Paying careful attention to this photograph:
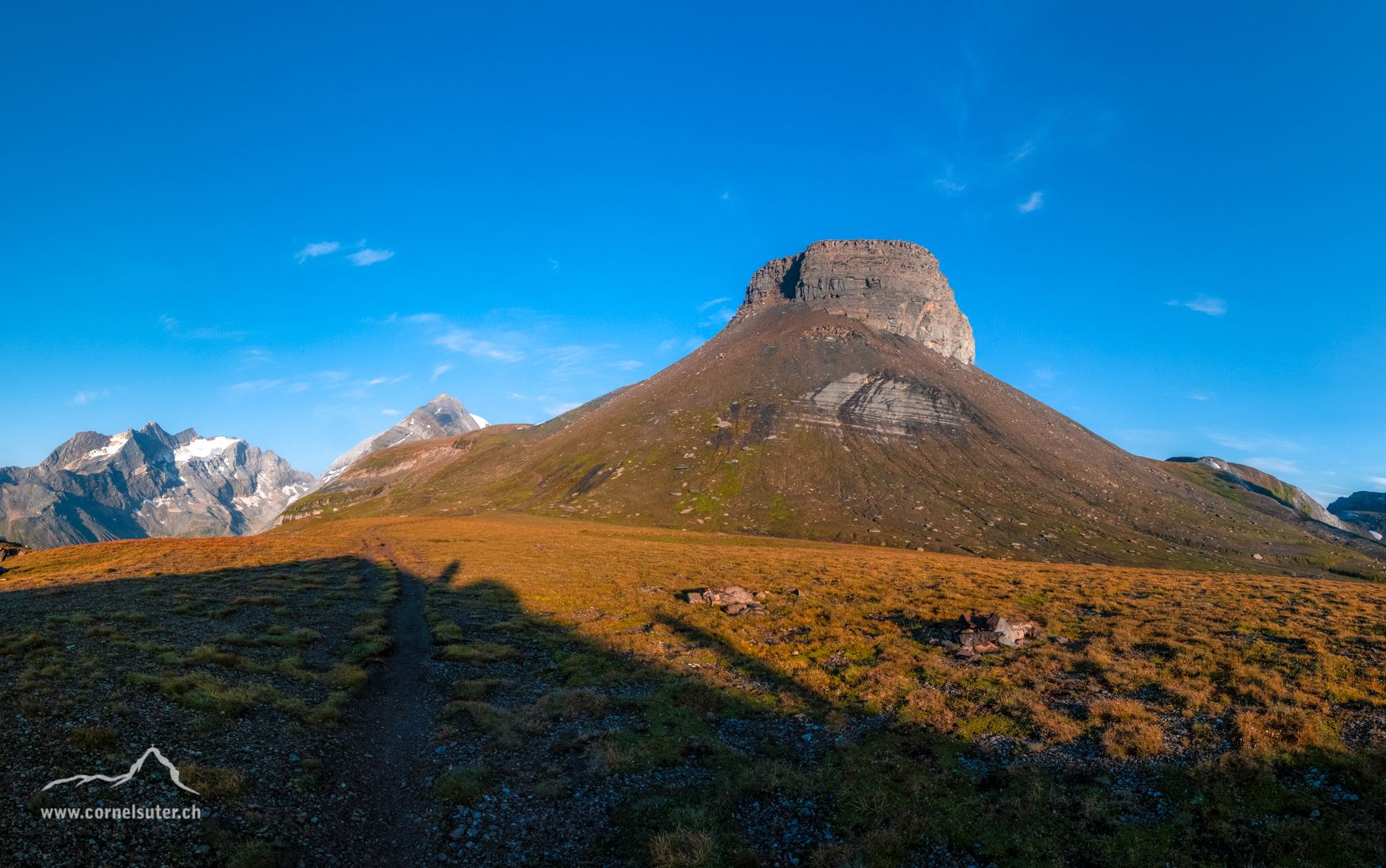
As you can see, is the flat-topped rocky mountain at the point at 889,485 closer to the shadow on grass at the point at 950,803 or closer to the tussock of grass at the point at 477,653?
the tussock of grass at the point at 477,653

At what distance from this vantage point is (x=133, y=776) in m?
12.7

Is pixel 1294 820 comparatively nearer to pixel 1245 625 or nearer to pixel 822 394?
pixel 1245 625

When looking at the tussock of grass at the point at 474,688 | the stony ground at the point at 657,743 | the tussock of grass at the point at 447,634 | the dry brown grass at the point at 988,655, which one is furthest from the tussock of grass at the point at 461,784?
the tussock of grass at the point at 447,634

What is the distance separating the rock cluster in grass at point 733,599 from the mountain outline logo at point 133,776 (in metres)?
26.5

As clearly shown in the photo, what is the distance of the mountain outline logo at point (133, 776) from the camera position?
12.0 metres

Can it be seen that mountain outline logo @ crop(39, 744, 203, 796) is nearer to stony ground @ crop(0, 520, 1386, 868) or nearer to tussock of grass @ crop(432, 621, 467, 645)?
stony ground @ crop(0, 520, 1386, 868)

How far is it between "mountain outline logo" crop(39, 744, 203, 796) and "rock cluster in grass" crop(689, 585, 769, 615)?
1044 inches

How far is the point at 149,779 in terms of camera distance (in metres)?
12.8

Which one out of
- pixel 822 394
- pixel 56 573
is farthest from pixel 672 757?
pixel 822 394

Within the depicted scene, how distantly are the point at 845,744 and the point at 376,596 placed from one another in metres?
35.9

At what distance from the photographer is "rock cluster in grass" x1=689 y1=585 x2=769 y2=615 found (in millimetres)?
35819

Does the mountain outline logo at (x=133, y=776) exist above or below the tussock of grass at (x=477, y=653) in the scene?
above

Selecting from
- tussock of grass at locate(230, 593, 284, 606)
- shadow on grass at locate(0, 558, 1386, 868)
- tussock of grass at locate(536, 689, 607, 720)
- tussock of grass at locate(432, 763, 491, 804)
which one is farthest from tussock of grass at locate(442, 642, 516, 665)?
tussock of grass at locate(230, 593, 284, 606)

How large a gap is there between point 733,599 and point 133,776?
97.1 ft
